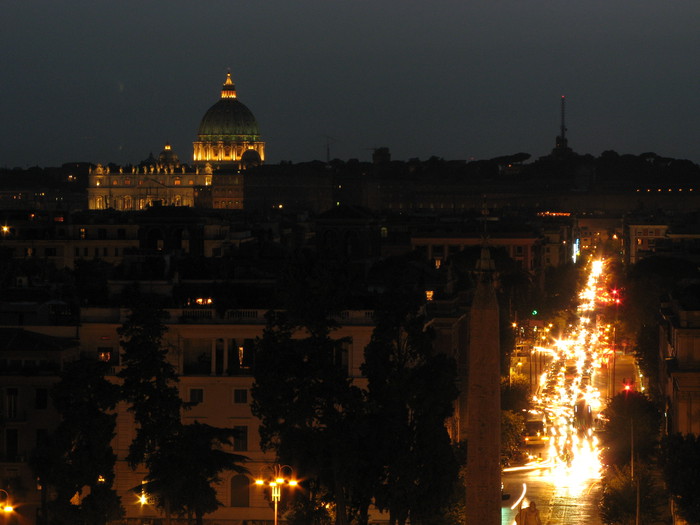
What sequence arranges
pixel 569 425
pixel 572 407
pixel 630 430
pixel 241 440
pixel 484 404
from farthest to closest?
pixel 572 407, pixel 569 425, pixel 630 430, pixel 241 440, pixel 484 404

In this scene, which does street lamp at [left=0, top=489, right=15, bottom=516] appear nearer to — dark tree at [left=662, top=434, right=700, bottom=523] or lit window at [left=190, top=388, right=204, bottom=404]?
lit window at [left=190, top=388, right=204, bottom=404]

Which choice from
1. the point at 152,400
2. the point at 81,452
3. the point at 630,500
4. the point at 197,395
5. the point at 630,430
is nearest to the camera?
the point at 81,452

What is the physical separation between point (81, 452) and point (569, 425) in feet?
68.3

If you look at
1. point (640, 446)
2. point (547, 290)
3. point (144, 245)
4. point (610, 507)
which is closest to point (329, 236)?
point (144, 245)

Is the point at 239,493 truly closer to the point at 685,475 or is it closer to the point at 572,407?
the point at 685,475

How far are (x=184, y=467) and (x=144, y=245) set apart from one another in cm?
5381

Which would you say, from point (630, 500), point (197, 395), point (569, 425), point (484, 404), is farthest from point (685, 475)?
point (569, 425)

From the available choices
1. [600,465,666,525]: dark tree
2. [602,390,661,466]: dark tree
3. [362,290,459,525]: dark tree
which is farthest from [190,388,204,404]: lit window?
[602,390,661,466]: dark tree

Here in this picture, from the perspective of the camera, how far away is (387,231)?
105 m

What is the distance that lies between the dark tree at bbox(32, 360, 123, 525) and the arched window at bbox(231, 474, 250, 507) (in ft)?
11.7

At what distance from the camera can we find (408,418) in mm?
32688

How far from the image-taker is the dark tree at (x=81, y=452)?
106 feet

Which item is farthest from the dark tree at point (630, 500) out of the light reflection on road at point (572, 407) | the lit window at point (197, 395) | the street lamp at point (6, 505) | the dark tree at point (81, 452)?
the street lamp at point (6, 505)

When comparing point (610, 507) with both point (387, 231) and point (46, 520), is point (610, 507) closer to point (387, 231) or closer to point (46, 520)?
point (46, 520)
